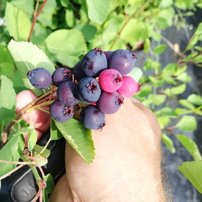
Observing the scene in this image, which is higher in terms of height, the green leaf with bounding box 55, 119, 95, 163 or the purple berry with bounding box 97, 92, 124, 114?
the purple berry with bounding box 97, 92, 124, 114

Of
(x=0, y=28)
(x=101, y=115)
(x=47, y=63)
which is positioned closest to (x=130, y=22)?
(x=0, y=28)

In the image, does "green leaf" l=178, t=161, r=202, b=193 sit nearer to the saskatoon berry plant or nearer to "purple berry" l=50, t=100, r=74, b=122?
the saskatoon berry plant

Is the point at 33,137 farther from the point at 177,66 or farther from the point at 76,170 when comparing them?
the point at 177,66

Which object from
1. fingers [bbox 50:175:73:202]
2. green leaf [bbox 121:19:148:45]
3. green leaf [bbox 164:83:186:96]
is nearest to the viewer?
fingers [bbox 50:175:73:202]

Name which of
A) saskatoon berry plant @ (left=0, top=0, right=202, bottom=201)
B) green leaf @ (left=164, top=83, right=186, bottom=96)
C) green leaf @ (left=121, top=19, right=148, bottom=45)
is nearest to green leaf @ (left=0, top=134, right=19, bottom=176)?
saskatoon berry plant @ (left=0, top=0, right=202, bottom=201)

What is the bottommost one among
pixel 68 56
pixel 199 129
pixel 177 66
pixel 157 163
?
pixel 199 129

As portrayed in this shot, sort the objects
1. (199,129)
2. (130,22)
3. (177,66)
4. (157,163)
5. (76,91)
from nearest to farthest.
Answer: (76,91)
(157,163)
(130,22)
(177,66)
(199,129)

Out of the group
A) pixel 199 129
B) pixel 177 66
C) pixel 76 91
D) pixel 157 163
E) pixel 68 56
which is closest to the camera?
pixel 76 91

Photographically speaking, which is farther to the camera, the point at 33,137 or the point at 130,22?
the point at 130,22
